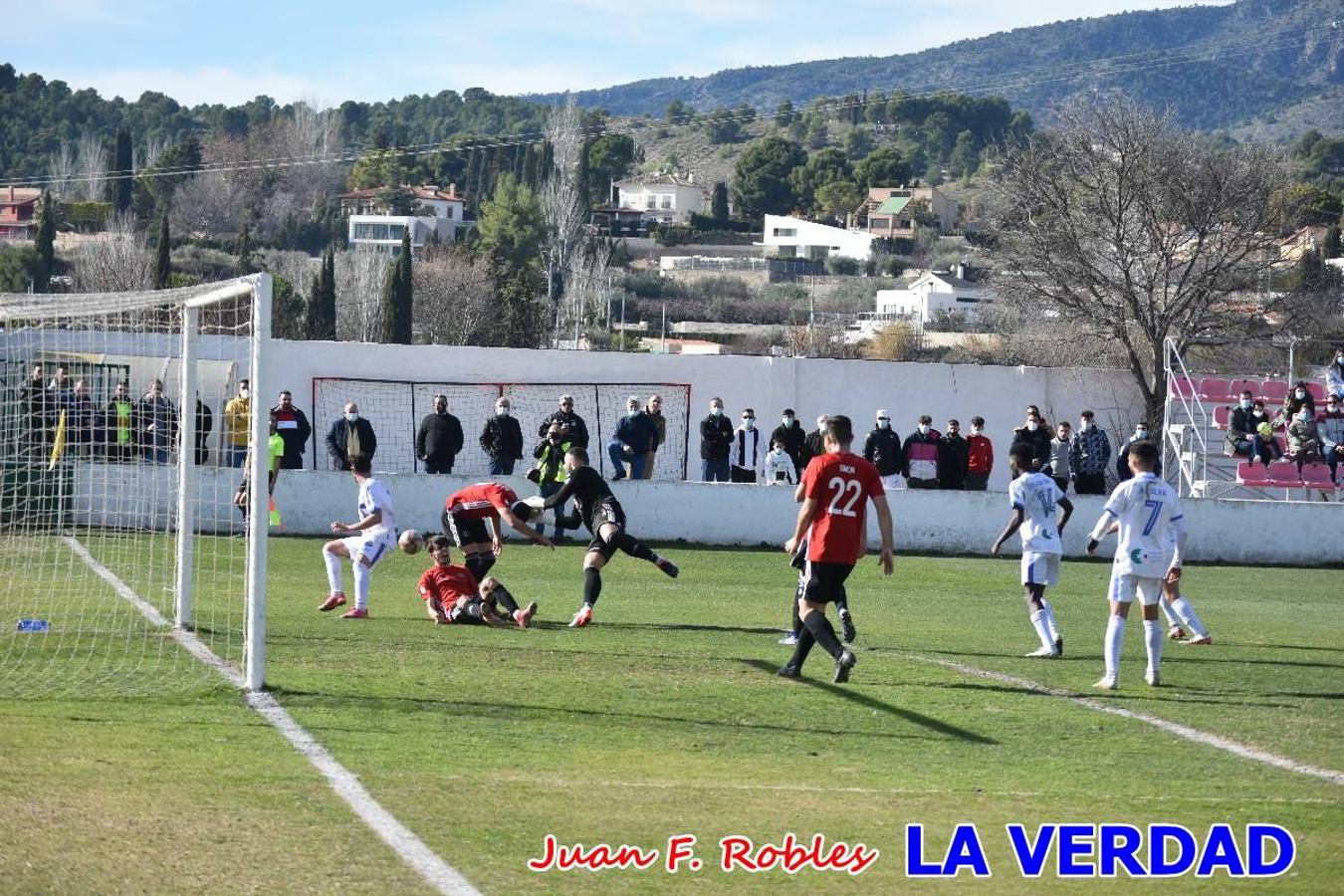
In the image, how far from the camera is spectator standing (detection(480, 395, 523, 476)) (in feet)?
88.5

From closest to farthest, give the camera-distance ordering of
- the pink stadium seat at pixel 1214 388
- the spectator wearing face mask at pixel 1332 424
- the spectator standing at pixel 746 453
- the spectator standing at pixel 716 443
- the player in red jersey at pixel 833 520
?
the player in red jersey at pixel 833 520, the spectator standing at pixel 716 443, the spectator standing at pixel 746 453, the spectator wearing face mask at pixel 1332 424, the pink stadium seat at pixel 1214 388

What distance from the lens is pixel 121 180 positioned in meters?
147

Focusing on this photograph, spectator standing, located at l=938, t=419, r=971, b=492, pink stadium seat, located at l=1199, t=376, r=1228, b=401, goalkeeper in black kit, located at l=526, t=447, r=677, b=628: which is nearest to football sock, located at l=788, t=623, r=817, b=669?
goalkeeper in black kit, located at l=526, t=447, r=677, b=628

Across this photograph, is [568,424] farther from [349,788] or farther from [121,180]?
[121,180]

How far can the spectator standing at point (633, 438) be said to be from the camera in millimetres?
27453

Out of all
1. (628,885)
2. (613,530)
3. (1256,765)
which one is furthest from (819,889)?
(613,530)

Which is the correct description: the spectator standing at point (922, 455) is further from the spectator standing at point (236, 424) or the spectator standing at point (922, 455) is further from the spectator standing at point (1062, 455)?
the spectator standing at point (236, 424)

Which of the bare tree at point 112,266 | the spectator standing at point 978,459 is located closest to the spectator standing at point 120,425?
the spectator standing at point 978,459

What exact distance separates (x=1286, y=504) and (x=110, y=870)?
2239 cm

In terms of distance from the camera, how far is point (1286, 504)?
Result: 84.1ft

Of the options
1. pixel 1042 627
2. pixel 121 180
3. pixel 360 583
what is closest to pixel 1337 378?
pixel 1042 627

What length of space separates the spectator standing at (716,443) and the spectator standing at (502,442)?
127 inches

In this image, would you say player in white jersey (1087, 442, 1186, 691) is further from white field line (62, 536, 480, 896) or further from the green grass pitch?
white field line (62, 536, 480, 896)

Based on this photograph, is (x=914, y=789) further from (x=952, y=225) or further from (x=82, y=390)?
(x=952, y=225)
